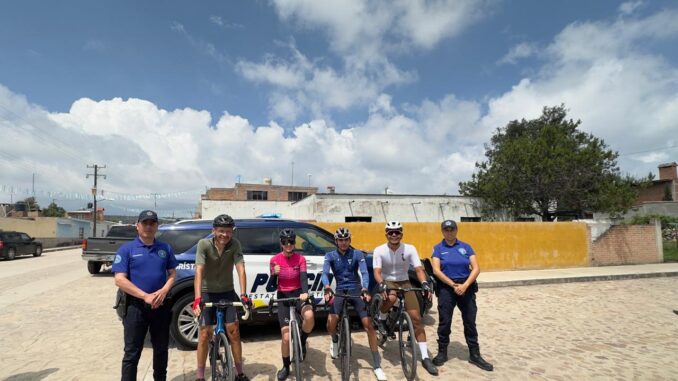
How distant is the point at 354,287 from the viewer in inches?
177

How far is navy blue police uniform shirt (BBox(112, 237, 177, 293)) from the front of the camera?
3.48 m

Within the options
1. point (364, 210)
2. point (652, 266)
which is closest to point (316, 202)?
point (364, 210)

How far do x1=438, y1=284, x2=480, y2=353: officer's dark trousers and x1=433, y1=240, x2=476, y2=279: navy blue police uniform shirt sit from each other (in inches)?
8.0

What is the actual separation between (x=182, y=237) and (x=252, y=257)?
1.15 m

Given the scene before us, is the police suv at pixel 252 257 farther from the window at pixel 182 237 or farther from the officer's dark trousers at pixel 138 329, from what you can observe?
the officer's dark trousers at pixel 138 329

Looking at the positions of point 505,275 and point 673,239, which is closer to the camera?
point 505,275

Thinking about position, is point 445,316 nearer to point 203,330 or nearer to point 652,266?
point 203,330

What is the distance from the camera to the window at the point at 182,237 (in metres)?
5.88

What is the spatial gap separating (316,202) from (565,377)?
1898 centimetres

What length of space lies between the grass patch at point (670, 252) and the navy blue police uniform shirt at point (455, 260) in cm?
Answer: 1631

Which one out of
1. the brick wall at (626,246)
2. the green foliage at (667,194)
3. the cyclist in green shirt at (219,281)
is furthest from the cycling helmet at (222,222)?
the green foliage at (667,194)

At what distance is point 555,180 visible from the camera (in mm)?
22844

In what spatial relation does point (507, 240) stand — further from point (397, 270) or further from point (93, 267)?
point (93, 267)

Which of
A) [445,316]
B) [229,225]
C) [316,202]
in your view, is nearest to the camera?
[229,225]
